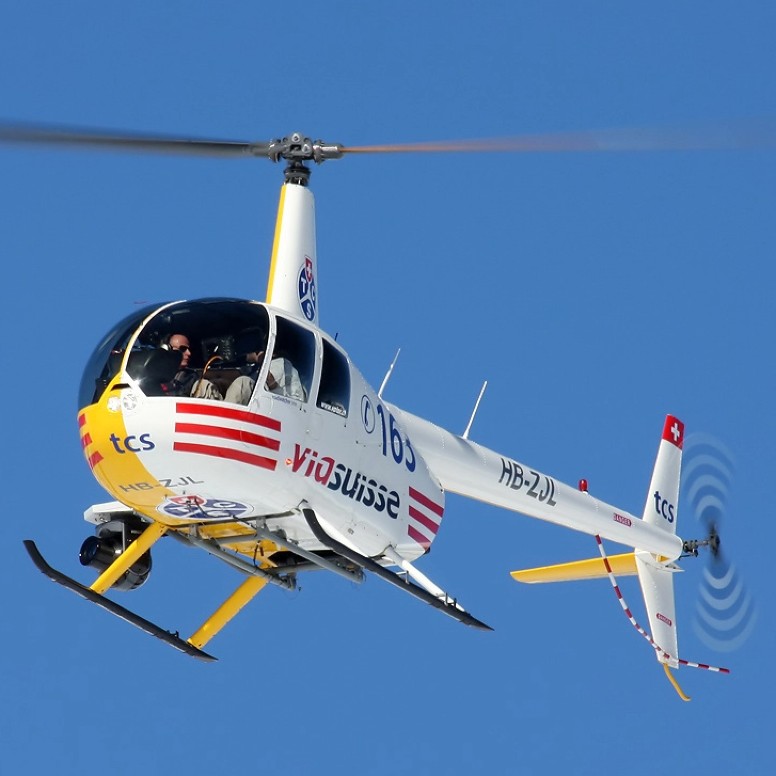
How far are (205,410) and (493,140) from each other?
3.77 m

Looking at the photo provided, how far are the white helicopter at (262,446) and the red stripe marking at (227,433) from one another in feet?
0.04

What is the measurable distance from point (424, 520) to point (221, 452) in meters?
3.34

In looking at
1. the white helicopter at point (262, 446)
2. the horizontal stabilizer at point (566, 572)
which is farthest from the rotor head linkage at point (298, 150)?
the horizontal stabilizer at point (566, 572)

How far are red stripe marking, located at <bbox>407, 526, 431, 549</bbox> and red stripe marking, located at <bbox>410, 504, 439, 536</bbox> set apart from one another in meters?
0.12

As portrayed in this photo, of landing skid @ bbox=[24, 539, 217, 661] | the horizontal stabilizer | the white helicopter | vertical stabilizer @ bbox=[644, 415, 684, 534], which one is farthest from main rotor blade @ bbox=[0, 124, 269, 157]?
vertical stabilizer @ bbox=[644, 415, 684, 534]

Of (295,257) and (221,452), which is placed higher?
(295,257)

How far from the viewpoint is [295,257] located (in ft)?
62.1

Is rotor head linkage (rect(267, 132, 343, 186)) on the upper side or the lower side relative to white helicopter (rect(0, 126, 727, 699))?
upper

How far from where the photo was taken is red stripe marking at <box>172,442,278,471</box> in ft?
51.6

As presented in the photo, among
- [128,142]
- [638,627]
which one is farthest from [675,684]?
[128,142]

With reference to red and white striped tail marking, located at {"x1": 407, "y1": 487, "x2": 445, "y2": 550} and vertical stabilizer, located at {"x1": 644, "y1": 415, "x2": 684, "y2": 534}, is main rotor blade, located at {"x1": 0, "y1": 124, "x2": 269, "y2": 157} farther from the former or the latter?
vertical stabilizer, located at {"x1": 644, "y1": 415, "x2": 684, "y2": 534}

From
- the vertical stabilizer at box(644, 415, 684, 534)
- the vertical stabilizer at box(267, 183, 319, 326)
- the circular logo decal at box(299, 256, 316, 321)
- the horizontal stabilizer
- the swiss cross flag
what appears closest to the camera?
the vertical stabilizer at box(267, 183, 319, 326)

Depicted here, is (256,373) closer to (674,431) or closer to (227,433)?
(227,433)

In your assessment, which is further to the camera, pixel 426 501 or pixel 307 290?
pixel 307 290
